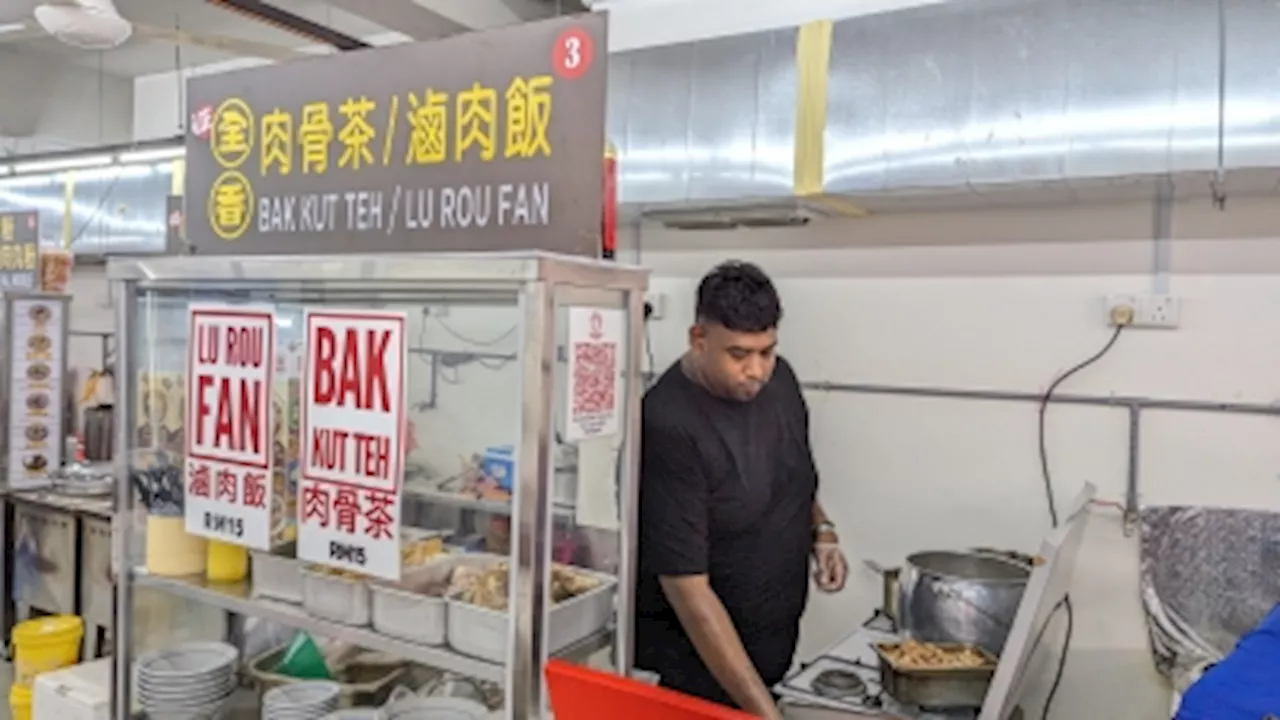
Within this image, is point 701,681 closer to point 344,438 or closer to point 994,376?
point 344,438

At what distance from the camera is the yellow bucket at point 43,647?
10.9ft

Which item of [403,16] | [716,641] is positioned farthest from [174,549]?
[403,16]

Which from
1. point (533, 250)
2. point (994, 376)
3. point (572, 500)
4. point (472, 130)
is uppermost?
point (472, 130)

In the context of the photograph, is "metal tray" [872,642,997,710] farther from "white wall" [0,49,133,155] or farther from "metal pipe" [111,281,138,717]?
"white wall" [0,49,133,155]

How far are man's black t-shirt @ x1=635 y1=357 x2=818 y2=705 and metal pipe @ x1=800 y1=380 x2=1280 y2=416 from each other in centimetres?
68

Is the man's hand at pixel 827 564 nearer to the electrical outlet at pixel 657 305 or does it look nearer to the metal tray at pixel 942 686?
the metal tray at pixel 942 686

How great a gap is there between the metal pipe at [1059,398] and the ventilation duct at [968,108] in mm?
600

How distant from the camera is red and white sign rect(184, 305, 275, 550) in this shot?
1.75 m

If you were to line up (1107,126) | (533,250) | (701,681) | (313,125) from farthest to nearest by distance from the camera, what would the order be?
(1107,126) < (701,681) < (313,125) < (533,250)

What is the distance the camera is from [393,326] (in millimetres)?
1553

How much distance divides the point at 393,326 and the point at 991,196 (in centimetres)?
195

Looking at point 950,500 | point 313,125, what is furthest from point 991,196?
point 313,125

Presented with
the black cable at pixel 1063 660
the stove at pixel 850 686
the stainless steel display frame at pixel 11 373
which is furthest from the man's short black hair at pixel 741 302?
the stainless steel display frame at pixel 11 373

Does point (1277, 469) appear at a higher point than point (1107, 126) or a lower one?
lower
